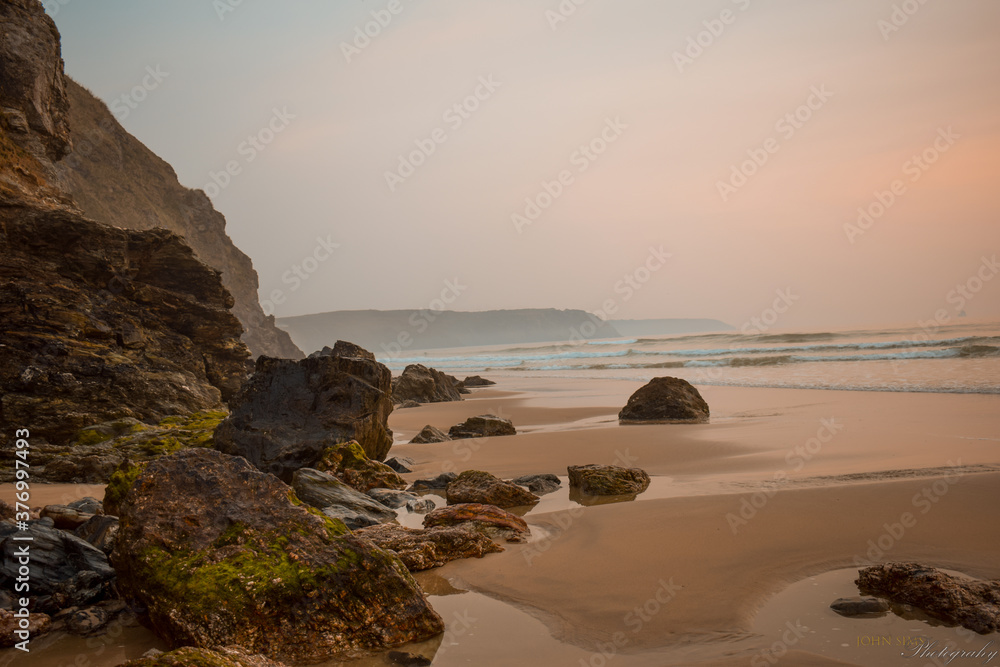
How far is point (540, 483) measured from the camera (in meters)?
7.25

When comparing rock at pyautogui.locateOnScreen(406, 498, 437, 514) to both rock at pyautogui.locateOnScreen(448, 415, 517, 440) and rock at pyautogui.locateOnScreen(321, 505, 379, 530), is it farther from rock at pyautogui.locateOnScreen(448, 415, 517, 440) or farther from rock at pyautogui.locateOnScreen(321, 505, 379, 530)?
rock at pyautogui.locateOnScreen(448, 415, 517, 440)

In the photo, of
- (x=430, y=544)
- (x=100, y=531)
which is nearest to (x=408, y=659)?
(x=430, y=544)

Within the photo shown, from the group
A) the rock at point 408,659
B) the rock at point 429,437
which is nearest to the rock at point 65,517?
the rock at point 408,659

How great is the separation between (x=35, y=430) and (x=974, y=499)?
A: 10434 millimetres

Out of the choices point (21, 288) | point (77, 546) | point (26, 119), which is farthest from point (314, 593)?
point (26, 119)

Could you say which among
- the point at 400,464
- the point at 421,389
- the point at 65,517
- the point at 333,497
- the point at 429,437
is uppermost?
the point at 421,389

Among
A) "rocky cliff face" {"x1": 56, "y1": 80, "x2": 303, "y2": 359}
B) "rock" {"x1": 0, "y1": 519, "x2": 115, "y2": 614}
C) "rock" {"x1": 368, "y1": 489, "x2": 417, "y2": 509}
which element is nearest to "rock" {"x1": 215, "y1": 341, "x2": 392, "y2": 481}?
"rock" {"x1": 368, "y1": 489, "x2": 417, "y2": 509}

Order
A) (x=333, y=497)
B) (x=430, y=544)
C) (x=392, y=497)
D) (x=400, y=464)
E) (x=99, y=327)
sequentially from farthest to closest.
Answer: (x=99, y=327), (x=400, y=464), (x=392, y=497), (x=333, y=497), (x=430, y=544)

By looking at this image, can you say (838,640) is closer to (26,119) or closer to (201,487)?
(201,487)

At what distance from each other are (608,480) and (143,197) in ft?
131

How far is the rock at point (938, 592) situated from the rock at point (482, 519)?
2.54m

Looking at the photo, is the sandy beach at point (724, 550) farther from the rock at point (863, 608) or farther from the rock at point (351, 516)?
the rock at point (351, 516)

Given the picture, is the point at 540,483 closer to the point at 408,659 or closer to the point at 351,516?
the point at 351,516

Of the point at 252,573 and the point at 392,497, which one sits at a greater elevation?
the point at 392,497
